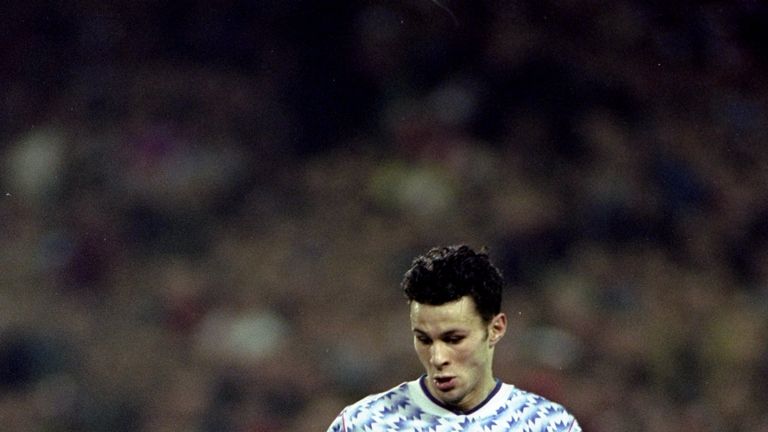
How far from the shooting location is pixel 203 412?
2.79 m

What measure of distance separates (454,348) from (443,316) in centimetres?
6

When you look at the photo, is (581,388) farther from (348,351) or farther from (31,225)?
(31,225)

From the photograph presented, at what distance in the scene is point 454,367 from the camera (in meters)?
1.85

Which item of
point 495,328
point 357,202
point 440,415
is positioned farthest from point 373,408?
point 357,202

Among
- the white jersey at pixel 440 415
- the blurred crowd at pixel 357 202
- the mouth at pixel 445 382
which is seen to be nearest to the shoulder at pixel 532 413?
the white jersey at pixel 440 415

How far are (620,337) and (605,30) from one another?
82 centimetres

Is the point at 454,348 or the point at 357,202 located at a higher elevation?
the point at 357,202

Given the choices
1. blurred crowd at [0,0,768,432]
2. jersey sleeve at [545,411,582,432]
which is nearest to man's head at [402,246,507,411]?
jersey sleeve at [545,411,582,432]

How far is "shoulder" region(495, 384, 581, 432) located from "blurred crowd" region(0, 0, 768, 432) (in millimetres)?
907

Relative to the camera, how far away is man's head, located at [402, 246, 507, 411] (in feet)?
6.02

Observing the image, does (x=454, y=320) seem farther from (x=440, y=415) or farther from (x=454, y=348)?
(x=440, y=415)

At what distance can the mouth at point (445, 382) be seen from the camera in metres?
1.85

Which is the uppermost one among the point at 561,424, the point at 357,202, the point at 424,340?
the point at 357,202

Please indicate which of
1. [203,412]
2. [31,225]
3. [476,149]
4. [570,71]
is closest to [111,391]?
[203,412]
